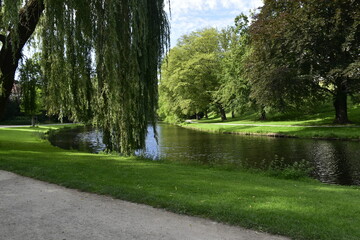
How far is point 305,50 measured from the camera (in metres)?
23.9

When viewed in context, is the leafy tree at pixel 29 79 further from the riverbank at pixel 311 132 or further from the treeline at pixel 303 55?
the riverbank at pixel 311 132

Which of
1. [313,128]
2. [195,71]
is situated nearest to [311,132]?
[313,128]

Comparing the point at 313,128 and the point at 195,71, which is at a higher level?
the point at 195,71

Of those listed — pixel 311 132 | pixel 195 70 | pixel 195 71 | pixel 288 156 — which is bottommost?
pixel 288 156

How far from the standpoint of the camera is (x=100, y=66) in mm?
8961

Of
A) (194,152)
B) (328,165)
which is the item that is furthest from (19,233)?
(194,152)

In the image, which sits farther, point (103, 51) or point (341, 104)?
point (341, 104)

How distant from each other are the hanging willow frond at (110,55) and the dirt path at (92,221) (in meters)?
3.93

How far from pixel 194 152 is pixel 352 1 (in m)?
14.8

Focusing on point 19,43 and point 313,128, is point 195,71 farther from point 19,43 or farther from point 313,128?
point 19,43

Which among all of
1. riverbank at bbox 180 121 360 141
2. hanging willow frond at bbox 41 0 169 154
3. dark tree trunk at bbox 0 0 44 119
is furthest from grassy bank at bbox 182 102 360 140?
dark tree trunk at bbox 0 0 44 119

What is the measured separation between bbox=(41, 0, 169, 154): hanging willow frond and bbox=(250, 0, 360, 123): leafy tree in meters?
16.7

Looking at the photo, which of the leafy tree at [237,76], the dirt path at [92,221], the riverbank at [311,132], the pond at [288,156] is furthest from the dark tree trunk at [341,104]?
the dirt path at [92,221]

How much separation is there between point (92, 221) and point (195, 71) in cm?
4131
